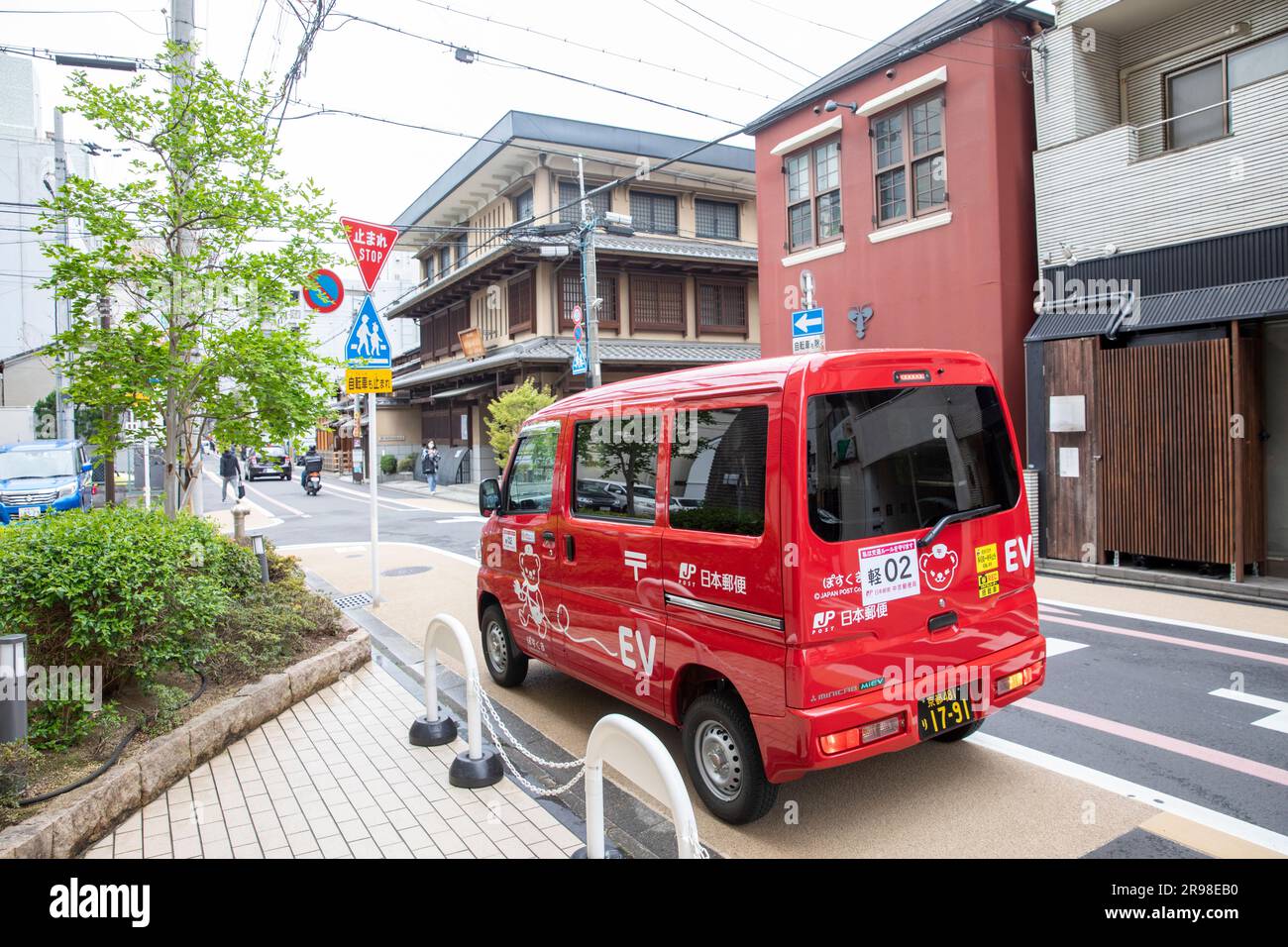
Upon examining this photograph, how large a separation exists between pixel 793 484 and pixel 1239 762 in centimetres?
330

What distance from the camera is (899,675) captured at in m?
3.83

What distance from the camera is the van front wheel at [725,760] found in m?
3.88

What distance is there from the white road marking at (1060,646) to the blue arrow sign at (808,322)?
483 cm

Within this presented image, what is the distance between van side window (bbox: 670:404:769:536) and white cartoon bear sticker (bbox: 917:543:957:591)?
2.86 ft

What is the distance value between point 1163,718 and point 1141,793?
53.9 inches

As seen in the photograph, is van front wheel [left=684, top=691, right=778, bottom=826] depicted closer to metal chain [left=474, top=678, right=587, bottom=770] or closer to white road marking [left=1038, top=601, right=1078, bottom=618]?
metal chain [left=474, top=678, right=587, bottom=770]

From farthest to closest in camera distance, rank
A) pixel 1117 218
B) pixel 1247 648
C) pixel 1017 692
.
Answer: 1. pixel 1117 218
2. pixel 1247 648
3. pixel 1017 692

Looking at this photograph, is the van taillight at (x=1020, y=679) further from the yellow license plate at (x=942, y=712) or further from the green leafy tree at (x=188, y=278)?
the green leafy tree at (x=188, y=278)

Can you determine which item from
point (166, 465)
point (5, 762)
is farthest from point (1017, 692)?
point (166, 465)

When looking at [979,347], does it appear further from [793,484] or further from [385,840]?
[385,840]

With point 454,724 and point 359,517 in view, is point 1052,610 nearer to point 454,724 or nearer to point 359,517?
point 454,724

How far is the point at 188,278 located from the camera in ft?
21.2

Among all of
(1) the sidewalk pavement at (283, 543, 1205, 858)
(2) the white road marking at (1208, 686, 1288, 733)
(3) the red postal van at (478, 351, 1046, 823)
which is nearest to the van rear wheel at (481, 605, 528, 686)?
(1) the sidewalk pavement at (283, 543, 1205, 858)

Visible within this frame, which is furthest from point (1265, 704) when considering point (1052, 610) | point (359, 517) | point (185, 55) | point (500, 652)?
point (359, 517)
